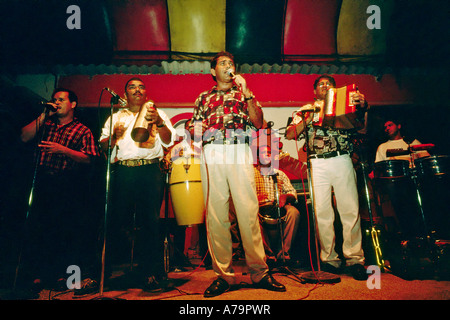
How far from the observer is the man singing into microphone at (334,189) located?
3146 millimetres

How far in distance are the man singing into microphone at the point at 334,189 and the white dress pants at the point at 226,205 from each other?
3.54 ft

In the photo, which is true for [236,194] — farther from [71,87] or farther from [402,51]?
[402,51]

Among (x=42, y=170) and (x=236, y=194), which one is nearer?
(x=236, y=194)

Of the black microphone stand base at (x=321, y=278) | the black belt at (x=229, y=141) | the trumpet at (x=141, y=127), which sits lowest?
the black microphone stand base at (x=321, y=278)

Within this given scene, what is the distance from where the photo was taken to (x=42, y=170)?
3127 millimetres

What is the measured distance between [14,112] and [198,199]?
4066mm

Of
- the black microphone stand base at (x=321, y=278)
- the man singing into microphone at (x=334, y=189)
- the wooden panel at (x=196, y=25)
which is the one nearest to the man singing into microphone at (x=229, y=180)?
the black microphone stand base at (x=321, y=278)

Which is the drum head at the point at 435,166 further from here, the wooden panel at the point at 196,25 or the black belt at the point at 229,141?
the wooden panel at the point at 196,25

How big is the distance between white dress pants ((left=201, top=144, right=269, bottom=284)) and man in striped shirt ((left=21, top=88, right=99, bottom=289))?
1.92 m

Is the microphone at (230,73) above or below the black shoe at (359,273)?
above

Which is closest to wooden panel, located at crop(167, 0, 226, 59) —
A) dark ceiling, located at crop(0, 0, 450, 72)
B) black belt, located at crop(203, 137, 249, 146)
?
dark ceiling, located at crop(0, 0, 450, 72)

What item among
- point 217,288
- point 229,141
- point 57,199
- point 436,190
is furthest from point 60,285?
point 436,190
